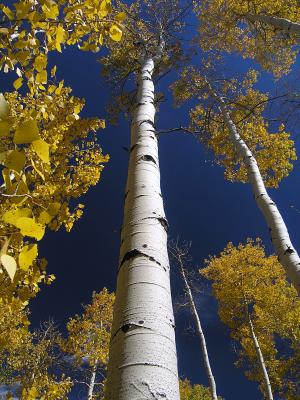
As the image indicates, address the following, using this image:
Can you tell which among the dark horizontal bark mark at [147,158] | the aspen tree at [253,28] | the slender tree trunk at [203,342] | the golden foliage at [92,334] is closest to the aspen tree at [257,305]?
the slender tree trunk at [203,342]

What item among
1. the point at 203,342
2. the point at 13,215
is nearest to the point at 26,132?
the point at 13,215

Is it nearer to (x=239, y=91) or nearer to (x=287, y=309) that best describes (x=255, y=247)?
(x=287, y=309)

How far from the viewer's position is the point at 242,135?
297 inches

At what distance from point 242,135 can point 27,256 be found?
7497 mm

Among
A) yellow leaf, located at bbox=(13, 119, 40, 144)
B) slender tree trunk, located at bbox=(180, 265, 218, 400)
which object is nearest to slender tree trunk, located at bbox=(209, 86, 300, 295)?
yellow leaf, located at bbox=(13, 119, 40, 144)

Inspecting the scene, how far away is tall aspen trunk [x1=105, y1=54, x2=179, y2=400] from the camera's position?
3.28 ft

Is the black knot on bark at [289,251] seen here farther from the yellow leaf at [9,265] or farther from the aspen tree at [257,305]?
the aspen tree at [257,305]

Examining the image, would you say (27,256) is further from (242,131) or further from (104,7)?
(242,131)

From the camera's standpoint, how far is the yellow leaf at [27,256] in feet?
2.30

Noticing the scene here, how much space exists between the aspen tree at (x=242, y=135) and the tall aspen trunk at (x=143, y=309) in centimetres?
297

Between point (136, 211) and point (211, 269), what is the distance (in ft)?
46.8

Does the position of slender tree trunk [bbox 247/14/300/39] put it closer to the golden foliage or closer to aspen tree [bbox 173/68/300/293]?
aspen tree [bbox 173/68/300/293]

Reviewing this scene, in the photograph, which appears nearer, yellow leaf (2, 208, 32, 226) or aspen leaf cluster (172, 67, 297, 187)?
yellow leaf (2, 208, 32, 226)

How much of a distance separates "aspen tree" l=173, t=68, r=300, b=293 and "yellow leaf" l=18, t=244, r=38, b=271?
4069 millimetres
